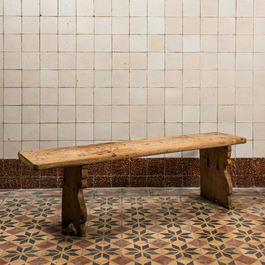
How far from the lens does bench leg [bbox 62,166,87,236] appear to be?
2406mm

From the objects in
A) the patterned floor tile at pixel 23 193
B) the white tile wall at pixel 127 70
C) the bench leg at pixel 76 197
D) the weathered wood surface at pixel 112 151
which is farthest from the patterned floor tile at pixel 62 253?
the white tile wall at pixel 127 70

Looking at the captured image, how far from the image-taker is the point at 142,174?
3625mm

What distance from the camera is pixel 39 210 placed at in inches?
118

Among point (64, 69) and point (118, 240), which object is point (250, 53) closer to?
point (64, 69)

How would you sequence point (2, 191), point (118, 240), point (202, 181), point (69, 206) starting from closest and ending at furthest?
point (118, 240)
point (69, 206)
point (202, 181)
point (2, 191)

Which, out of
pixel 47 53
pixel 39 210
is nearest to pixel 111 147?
pixel 39 210

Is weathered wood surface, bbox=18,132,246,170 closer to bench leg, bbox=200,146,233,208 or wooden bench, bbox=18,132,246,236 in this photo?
wooden bench, bbox=18,132,246,236

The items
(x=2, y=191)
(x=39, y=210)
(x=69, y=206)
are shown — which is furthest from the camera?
(x=2, y=191)

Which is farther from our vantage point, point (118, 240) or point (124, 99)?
point (124, 99)

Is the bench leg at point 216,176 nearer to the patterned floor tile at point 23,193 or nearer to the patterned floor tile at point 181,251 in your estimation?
the patterned floor tile at point 181,251

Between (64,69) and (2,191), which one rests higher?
(64,69)

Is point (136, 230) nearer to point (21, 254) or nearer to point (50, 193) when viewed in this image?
point (21, 254)

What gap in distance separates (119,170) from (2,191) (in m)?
1.33

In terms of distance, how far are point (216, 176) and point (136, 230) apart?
1.04 m
